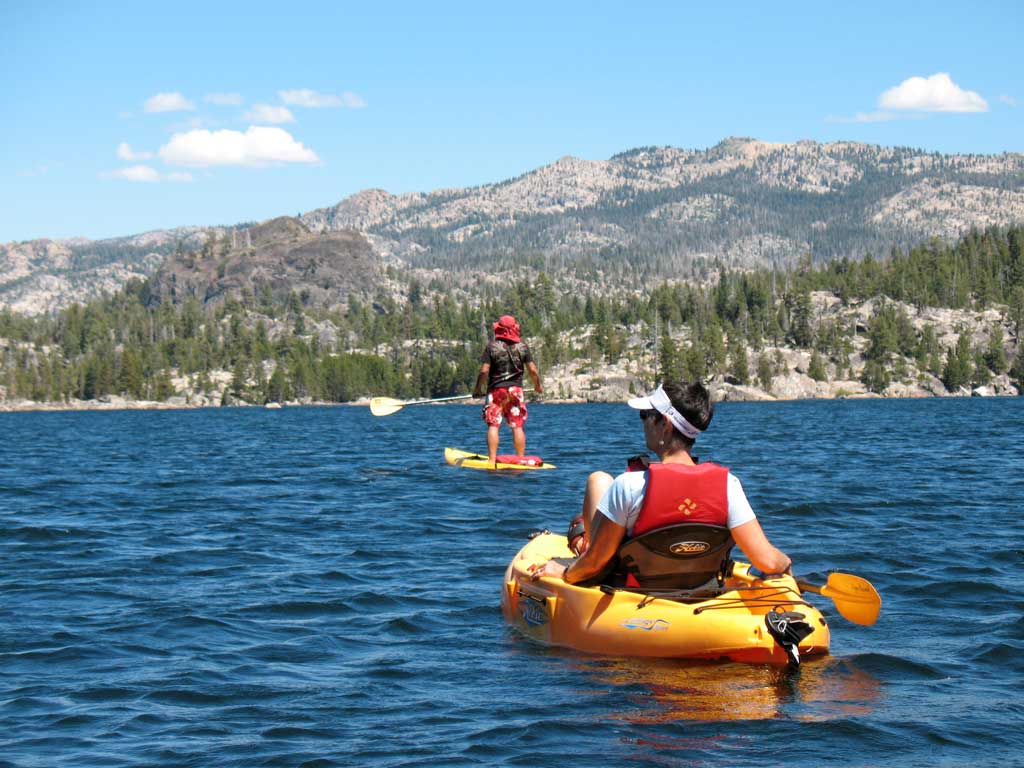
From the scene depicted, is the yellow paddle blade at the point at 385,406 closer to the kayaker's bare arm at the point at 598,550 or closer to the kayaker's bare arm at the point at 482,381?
the kayaker's bare arm at the point at 482,381

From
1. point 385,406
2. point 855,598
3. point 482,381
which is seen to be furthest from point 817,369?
point 855,598

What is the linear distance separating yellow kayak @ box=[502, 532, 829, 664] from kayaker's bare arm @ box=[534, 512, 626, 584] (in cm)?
13

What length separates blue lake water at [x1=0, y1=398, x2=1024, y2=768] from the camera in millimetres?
8266

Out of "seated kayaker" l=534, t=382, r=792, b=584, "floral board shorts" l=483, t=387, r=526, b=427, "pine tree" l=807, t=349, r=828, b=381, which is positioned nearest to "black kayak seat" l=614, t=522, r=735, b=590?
"seated kayaker" l=534, t=382, r=792, b=584

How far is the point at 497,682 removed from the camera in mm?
9906

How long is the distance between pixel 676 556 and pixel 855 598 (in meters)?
1.67

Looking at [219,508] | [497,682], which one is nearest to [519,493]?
[219,508]

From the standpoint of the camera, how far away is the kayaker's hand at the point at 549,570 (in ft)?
38.0

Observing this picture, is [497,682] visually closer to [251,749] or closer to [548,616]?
[548,616]

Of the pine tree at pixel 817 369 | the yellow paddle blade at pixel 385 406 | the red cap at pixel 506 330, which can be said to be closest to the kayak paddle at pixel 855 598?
the red cap at pixel 506 330

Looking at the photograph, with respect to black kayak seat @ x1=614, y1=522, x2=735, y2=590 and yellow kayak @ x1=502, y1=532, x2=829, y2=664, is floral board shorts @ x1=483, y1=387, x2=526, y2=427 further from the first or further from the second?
black kayak seat @ x1=614, y1=522, x2=735, y2=590

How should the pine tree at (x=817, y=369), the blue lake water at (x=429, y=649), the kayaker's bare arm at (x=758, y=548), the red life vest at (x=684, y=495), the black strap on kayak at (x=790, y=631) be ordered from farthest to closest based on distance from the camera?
the pine tree at (x=817, y=369)
the kayaker's bare arm at (x=758, y=548)
the red life vest at (x=684, y=495)
the black strap on kayak at (x=790, y=631)
the blue lake water at (x=429, y=649)

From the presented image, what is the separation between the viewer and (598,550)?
10594mm

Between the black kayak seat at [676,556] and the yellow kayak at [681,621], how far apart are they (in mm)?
211
